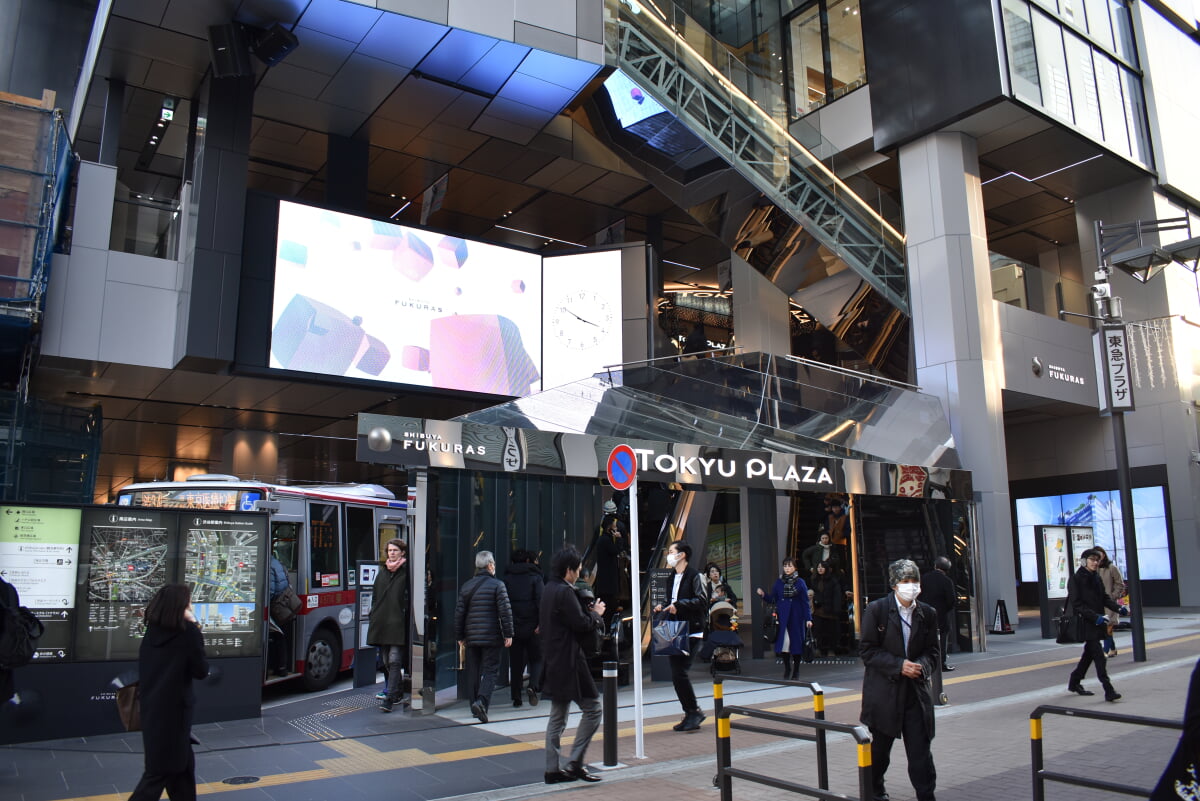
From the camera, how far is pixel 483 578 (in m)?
9.52

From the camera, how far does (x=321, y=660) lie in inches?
488

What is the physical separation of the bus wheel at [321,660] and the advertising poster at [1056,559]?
12.8 meters

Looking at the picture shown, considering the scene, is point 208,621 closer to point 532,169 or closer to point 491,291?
point 491,291

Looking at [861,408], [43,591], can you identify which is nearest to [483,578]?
[43,591]

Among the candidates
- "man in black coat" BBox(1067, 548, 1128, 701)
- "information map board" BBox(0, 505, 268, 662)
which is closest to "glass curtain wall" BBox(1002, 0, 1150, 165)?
"man in black coat" BBox(1067, 548, 1128, 701)

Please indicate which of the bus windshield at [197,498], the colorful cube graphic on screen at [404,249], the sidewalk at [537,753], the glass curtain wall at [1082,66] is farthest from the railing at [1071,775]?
the glass curtain wall at [1082,66]

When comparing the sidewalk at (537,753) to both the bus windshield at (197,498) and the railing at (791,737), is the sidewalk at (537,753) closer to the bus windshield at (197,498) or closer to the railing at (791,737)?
the railing at (791,737)

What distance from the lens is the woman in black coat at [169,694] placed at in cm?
532

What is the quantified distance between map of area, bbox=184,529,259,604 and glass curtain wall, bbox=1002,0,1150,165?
17.5 m

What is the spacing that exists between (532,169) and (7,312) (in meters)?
11.1

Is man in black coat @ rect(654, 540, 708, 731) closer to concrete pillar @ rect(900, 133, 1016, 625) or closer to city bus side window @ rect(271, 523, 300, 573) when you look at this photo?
city bus side window @ rect(271, 523, 300, 573)

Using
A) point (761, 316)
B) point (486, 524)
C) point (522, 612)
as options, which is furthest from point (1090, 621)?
point (761, 316)

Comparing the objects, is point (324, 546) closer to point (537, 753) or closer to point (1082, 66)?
point (537, 753)

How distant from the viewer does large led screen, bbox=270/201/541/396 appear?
16703 mm
